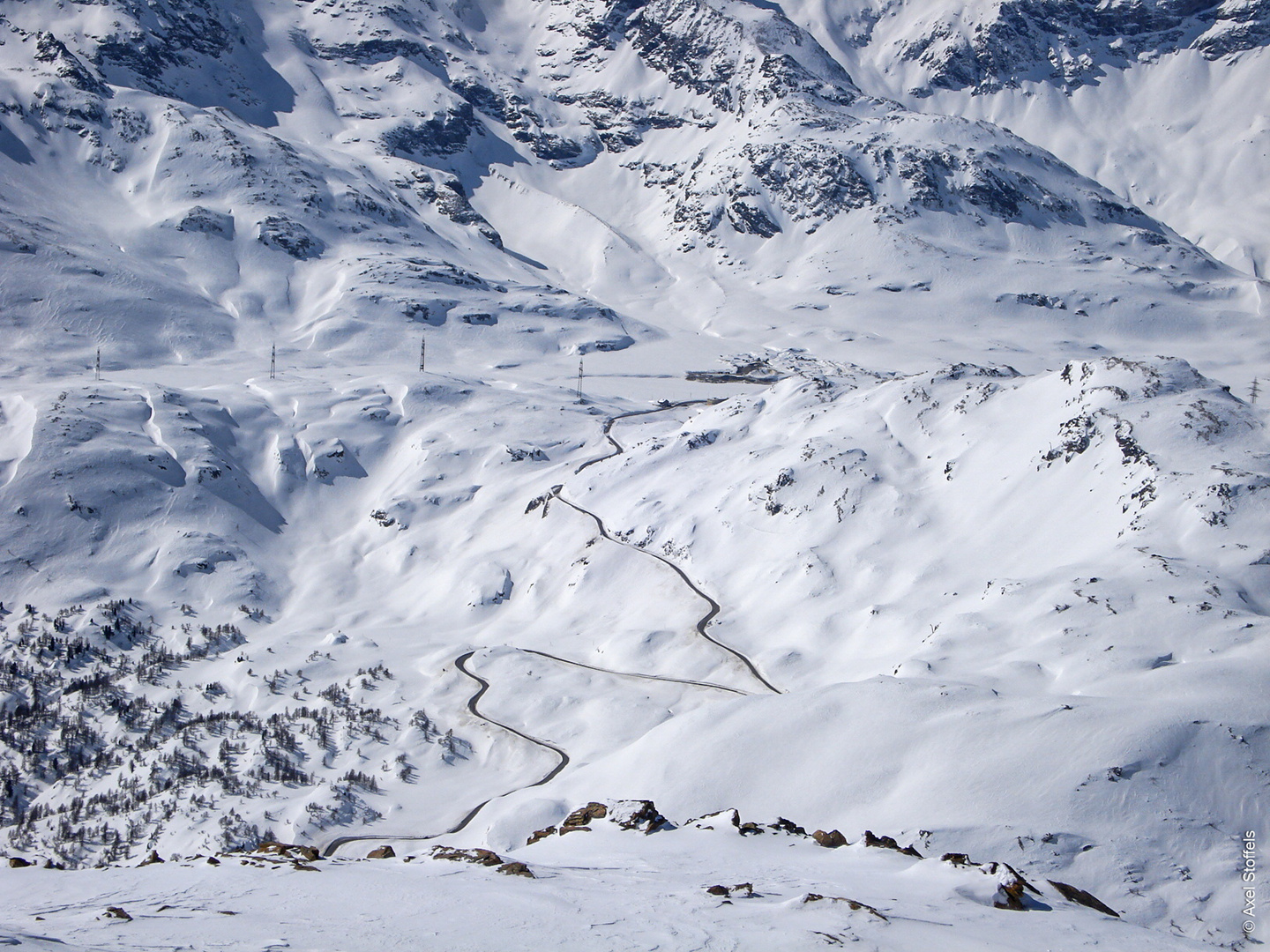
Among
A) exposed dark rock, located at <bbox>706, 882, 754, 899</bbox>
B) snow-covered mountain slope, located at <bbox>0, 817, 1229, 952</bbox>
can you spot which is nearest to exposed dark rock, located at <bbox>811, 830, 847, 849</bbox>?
snow-covered mountain slope, located at <bbox>0, 817, 1229, 952</bbox>

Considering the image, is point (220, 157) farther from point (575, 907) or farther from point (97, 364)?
point (575, 907)

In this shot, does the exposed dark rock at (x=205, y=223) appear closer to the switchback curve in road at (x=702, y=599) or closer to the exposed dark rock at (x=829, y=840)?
the switchback curve in road at (x=702, y=599)

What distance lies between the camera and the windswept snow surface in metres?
17.5

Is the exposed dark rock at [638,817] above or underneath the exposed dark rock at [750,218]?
above

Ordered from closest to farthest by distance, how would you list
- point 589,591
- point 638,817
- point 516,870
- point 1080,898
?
point 516,870 → point 1080,898 → point 638,817 → point 589,591

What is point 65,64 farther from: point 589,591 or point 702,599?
point 702,599

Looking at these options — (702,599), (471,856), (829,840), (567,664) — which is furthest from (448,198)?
(471,856)

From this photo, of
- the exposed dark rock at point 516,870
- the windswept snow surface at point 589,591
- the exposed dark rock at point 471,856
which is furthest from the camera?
the windswept snow surface at point 589,591

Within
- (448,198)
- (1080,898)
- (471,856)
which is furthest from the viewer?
(448,198)

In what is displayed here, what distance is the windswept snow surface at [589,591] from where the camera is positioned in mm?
17516

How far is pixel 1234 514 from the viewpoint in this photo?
36.7 m

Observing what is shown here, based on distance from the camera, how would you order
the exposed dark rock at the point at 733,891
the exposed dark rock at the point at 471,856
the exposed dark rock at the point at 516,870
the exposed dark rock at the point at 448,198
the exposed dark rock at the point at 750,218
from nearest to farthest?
the exposed dark rock at the point at 733,891, the exposed dark rock at the point at 516,870, the exposed dark rock at the point at 471,856, the exposed dark rock at the point at 448,198, the exposed dark rock at the point at 750,218

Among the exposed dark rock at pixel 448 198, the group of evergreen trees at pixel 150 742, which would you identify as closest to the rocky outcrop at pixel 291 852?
the group of evergreen trees at pixel 150 742

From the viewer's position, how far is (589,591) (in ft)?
182
